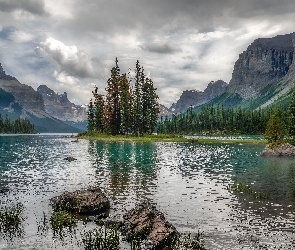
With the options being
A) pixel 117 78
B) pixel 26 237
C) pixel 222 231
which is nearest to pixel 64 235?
pixel 26 237

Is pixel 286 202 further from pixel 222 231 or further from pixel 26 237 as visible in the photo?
pixel 26 237

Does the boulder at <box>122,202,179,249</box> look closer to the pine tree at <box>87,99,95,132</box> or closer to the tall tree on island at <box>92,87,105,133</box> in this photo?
the tall tree on island at <box>92,87,105,133</box>

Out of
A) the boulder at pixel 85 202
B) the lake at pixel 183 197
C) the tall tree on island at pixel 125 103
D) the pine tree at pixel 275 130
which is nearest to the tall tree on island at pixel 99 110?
the tall tree on island at pixel 125 103

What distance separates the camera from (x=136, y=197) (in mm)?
29312

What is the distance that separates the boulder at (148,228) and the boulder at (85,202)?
4.50 meters

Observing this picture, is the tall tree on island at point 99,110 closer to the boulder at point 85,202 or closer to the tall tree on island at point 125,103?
the tall tree on island at point 125,103

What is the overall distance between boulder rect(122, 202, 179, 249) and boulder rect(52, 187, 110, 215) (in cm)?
450

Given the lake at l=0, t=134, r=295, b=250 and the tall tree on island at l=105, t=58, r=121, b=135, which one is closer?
the lake at l=0, t=134, r=295, b=250

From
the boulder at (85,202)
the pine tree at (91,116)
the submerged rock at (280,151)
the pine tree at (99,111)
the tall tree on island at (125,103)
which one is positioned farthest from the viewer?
the pine tree at (91,116)

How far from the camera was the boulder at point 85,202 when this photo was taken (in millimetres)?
24330

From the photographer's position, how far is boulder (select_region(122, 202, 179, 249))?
1761 cm

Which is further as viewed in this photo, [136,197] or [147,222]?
[136,197]

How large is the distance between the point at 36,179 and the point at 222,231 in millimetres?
27536

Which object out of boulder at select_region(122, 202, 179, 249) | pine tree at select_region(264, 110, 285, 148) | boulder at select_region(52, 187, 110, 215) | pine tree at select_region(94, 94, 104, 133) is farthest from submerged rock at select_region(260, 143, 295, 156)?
pine tree at select_region(94, 94, 104, 133)
